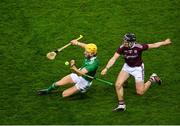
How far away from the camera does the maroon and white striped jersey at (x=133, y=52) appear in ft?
50.8

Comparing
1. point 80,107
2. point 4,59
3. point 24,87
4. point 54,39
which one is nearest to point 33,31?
point 54,39

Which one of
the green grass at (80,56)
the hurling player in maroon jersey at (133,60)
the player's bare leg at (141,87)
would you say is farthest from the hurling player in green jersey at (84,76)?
the player's bare leg at (141,87)

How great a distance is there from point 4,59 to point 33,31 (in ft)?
7.11

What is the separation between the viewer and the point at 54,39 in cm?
1923

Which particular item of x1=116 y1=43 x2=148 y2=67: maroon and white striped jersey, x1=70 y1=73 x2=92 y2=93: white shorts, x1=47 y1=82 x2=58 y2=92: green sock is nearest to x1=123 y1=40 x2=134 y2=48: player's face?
x1=116 y1=43 x2=148 y2=67: maroon and white striped jersey

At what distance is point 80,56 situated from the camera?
18.4 metres

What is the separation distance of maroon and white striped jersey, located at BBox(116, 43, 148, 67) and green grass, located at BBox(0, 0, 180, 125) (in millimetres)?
1112

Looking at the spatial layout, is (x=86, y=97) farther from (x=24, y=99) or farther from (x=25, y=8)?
(x=25, y=8)

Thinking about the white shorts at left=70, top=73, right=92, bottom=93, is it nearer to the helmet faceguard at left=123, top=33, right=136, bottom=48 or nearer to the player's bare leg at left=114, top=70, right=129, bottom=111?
the player's bare leg at left=114, top=70, right=129, bottom=111

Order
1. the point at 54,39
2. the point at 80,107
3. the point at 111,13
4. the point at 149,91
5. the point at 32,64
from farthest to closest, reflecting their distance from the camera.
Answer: the point at 111,13
the point at 54,39
the point at 32,64
the point at 149,91
the point at 80,107

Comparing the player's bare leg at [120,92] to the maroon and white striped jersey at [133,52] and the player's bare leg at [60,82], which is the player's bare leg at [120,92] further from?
the player's bare leg at [60,82]

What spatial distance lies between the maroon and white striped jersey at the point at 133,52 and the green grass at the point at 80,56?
43.8 inches

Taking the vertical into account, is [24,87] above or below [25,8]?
below

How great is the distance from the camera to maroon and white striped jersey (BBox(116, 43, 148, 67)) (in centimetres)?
1548
